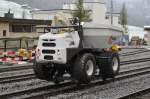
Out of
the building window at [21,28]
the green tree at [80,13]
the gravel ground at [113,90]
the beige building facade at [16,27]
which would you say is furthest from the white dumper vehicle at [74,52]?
the green tree at [80,13]

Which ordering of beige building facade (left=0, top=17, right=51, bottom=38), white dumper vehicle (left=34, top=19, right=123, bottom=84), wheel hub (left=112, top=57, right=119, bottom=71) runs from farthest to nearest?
beige building facade (left=0, top=17, right=51, bottom=38) → wheel hub (left=112, top=57, right=119, bottom=71) → white dumper vehicle (left=34, top=19, right=123, bottom=84)

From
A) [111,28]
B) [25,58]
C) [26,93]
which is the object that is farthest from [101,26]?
[25,58]

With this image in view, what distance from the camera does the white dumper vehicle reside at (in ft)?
47.5

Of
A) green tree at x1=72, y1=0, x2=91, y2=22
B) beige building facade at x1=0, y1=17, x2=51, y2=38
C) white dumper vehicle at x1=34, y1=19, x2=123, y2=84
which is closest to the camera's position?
white dumper vehicle at x1=34, y1=19, x2=123, y2=84

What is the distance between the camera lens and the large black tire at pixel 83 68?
14.7 meters

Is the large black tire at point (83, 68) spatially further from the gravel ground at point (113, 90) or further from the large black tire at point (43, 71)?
the large black tire at point (43, 71)

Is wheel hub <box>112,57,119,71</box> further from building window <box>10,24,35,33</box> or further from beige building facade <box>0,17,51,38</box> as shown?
building window <box>10,24,35,33</box>

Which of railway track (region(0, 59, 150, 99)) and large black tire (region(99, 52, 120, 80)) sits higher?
A: large black tire (region(99, 52, 120, 80))

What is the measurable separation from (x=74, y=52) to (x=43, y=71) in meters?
1.45

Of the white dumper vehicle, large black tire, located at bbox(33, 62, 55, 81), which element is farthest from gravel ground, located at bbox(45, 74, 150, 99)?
large black tire, located at bbox(33, 62, 55, 81)

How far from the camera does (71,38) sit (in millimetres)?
14805

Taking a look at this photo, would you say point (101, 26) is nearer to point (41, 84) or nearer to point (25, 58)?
point (41, 84)

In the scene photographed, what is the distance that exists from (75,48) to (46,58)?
1.08 meters

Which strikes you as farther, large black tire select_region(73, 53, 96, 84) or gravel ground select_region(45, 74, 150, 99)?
large black tire select_region(73, 53, 96, 84)
